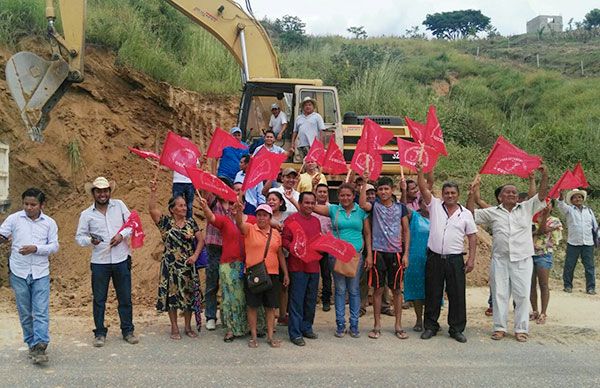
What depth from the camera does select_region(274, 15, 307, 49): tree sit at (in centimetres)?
3534

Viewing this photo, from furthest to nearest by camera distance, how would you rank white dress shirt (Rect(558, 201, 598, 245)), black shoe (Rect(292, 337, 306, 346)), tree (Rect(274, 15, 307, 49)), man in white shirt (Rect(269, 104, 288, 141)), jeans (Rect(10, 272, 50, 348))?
1. tree (Rect(274, 15, 307, 49))
2. white dress shirt (Rect(558, 201, 598, 245))
3. man in white shirt (Rect(269, 104, 288, 141))
4. black shoe (Rect(292, 337, 306, 346))
5. jeans (Rect(10, 272, 50, 348))

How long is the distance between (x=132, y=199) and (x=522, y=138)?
1363 cm

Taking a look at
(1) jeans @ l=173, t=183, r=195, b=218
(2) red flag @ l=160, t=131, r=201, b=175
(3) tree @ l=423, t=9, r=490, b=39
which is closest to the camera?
(2) red flag @ l=160, t=131, r=201, b=175

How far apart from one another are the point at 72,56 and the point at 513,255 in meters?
6.82

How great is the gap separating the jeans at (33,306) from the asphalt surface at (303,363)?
256 millimetres

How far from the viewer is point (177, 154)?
6.41m

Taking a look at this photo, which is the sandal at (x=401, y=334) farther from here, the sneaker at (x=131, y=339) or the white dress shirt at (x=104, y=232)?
the white dress shirt at (x=104, y=232)

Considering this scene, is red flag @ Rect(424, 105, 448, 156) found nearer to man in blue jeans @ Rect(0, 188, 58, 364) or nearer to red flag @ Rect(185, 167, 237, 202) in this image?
red flag @ Rect(185, 167, 237, 202)

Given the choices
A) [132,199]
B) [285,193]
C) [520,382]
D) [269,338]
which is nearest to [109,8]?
[132,199]

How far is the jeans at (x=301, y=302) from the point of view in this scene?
629cm

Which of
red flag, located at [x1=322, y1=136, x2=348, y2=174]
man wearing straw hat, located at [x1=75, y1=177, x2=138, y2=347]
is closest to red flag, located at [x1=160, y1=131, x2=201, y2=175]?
man wearing straw hat, located at [x1=75, y1=177, x2=138, y2=347]

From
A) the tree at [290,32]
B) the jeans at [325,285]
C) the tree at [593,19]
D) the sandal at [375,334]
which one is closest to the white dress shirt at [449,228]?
the sandal at [375,334]

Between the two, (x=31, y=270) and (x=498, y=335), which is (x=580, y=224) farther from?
(x=31, y=270)

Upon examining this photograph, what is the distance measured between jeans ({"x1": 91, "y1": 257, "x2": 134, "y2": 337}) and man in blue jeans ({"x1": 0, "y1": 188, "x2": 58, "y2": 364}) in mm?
524
